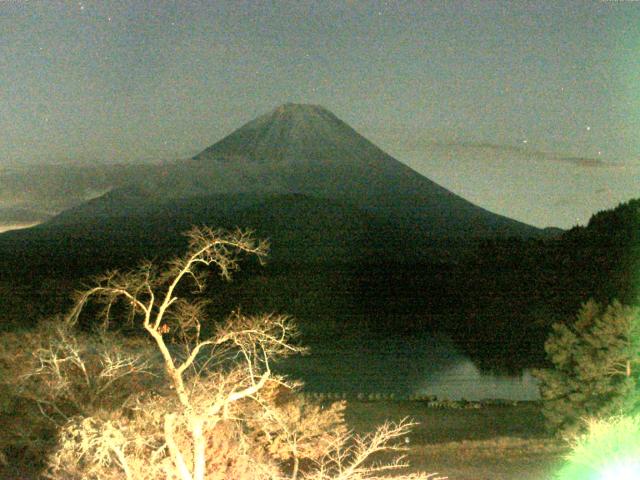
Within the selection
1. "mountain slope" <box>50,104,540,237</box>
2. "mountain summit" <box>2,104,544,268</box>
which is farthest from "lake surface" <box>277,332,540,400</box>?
"mountain slope" <box>50,104,540,237</box>

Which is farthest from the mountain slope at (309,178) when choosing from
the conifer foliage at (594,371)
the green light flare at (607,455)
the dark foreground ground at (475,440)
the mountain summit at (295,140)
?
the green light flare at (607,455)

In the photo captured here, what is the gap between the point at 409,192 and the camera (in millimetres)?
129500

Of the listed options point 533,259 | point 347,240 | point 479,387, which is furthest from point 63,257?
point 479,387

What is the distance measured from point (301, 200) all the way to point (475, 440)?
332 feet

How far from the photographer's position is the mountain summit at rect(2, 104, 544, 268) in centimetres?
10169

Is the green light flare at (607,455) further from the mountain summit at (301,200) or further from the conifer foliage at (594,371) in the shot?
the mountain summit at (301,200)

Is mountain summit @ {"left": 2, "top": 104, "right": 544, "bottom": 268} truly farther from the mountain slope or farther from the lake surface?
the lake surface

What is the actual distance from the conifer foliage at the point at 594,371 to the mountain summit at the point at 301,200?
75.4 metres

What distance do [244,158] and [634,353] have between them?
11521 centimetres

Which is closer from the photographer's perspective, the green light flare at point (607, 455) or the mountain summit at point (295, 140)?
the green light flare at point (607, 455)

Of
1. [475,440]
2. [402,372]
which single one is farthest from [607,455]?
[402,372]

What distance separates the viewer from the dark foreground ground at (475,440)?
10625 mm

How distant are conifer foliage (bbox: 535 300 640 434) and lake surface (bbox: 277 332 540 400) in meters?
9.21

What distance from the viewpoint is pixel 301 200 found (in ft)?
380
